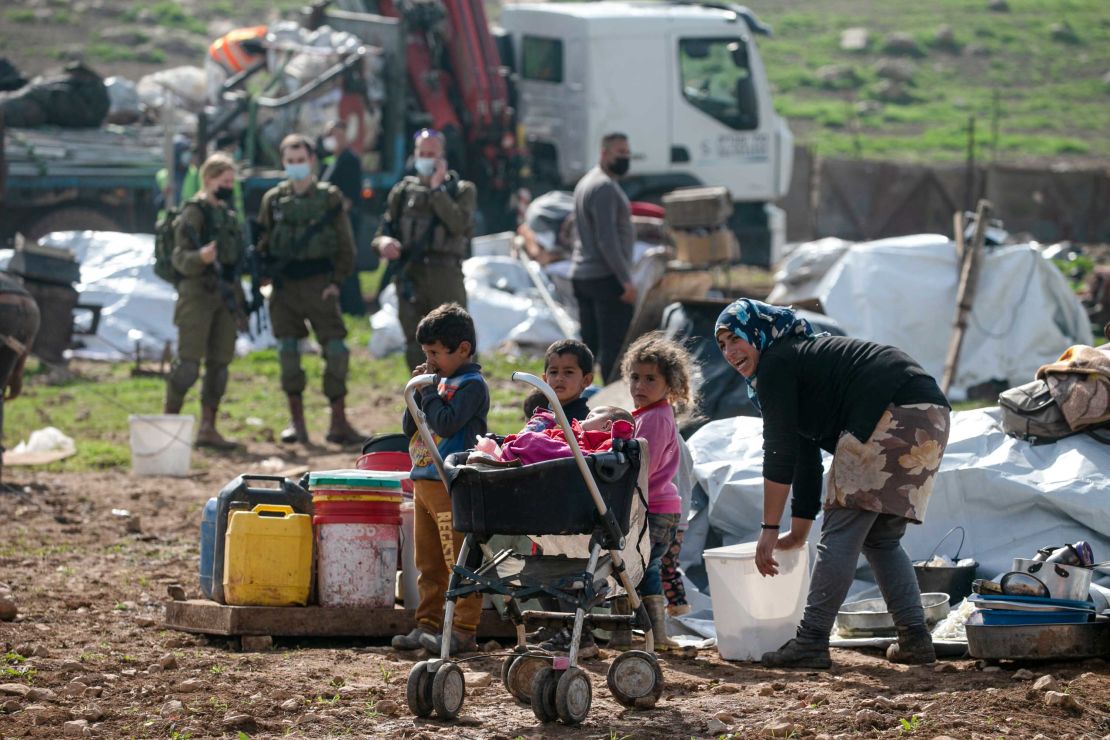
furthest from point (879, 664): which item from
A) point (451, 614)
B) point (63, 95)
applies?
point (63, 95)

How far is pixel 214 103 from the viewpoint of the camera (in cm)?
2097

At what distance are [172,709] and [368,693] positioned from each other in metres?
0.66

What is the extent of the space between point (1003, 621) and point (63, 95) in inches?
603

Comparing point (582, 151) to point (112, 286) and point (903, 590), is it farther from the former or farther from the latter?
point (903, 590)

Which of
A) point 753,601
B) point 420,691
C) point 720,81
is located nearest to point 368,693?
point 420,691

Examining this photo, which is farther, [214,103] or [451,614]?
[214,103]

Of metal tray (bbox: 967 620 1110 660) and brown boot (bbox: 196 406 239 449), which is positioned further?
brown boot (bbox: 196 406 239 449)

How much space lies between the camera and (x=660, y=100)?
19.0 metres

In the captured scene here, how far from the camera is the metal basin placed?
6.53 m

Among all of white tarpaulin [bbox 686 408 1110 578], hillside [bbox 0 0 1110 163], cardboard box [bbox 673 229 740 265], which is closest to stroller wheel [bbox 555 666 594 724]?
white tarpaulin [bbox 686 408 1110 578]

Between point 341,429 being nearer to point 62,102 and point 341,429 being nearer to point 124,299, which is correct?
point 124,299

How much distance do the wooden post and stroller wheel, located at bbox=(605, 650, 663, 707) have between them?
27.5 ft

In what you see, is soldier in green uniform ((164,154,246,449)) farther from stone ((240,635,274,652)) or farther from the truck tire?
the truck tire

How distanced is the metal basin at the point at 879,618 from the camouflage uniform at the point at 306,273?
5.66m
